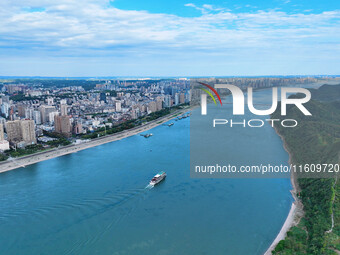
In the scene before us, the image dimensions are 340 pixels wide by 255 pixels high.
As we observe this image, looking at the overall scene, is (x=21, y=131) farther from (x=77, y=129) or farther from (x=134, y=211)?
(x=134, y=211)

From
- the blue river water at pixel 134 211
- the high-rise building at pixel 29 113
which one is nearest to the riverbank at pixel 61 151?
the blue river water at pixel 134 211


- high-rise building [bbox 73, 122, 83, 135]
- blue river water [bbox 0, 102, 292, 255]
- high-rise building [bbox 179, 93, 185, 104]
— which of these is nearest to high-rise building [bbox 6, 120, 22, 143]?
high-rise building [bbox 73, 122, 83, 135]

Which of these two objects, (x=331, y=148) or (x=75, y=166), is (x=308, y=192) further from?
(x=75, y=166)

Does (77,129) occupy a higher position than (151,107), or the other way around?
(151,107)

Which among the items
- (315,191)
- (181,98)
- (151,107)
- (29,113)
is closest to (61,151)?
(29,113)

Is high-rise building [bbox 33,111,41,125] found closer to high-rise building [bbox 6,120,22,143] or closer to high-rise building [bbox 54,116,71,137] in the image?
high-rise building [bbox 54,116,71,137]

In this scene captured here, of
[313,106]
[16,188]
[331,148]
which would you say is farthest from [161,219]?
[313,106]

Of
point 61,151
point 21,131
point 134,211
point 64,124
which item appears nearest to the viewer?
point 134,211
